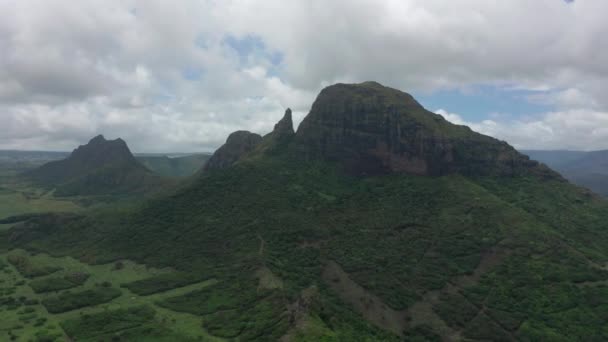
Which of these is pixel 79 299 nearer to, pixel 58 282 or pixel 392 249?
pixel 58 282

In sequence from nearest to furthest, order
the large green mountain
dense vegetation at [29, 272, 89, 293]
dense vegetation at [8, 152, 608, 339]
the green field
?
1. the green field
2. the large green mountain
3. dense vegetation at [8, 152, 608, 339]
4. dense vegetation at [29, 272, 89, 293]

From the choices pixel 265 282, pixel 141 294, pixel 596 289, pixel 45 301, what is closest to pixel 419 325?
pixel 265 282

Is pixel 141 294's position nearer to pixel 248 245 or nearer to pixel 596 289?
pixel 248 245

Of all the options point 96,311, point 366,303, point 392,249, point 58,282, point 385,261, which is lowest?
point 96,311

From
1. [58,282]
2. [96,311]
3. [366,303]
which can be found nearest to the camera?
[96,311]

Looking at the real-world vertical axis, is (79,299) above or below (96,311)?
above

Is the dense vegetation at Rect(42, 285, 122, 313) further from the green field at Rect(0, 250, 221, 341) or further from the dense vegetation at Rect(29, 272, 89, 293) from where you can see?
the dense vegetation at Rect(29, 272, 89, 293)

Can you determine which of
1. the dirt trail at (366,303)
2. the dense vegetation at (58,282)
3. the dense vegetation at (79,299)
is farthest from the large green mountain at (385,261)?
the dense vegetation at (58,282)

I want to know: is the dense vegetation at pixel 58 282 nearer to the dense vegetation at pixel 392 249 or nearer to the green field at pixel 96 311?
the green field at pixel 96 311

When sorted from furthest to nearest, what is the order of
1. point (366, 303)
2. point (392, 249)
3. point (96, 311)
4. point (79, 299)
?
point (392, 249), point (79, 299), point (366, 303), point (96, 311)

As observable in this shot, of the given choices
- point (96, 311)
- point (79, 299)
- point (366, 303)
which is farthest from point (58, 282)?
point (366, 303)

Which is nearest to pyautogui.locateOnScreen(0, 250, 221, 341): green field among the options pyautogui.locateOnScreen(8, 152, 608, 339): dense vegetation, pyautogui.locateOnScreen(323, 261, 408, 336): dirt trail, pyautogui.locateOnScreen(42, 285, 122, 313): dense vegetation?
pyautogui.locateOnScreen(42, 285, 122, 313): dense vegetation
